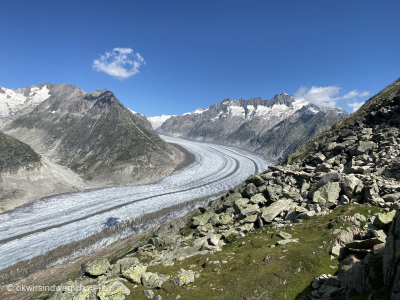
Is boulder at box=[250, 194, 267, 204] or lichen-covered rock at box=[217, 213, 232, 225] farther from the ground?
boulder at box=[250, 194, 267, 204]

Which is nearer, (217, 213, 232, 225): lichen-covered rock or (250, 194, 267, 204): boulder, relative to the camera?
(217, 213, 232, 225): lichen-covered rock

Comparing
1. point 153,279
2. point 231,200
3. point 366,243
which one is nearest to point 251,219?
point 231,200

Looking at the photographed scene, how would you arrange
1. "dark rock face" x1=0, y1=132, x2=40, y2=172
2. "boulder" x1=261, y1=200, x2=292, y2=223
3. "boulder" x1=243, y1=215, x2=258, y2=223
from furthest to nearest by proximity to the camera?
"dark rock face" x1=0, y1=132, x2=40, y2=172
"boulder" x1=243, y1=215, x2=258, y2=223
"boulder" x1=261, y1=200, x2=292, y2=223

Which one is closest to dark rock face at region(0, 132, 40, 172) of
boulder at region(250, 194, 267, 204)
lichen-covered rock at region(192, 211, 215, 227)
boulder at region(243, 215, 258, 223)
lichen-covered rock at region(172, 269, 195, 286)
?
lichen-covered rock at region(192, 211, 215, 227)

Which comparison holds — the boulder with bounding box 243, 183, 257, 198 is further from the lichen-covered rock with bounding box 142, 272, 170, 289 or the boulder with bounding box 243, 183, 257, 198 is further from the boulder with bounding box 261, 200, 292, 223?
the lichen-covered rock with bounding box 142, 272, 170, 289

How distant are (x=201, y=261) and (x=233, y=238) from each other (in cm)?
544

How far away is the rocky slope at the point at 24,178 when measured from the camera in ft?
293

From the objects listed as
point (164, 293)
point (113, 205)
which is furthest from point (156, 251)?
point (113, 205)

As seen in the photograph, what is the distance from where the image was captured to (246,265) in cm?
1850

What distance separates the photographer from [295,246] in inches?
737

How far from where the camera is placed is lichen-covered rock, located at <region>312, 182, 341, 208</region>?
24953mm

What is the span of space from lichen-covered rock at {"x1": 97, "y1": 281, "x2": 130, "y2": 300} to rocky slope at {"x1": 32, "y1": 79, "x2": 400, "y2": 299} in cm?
8

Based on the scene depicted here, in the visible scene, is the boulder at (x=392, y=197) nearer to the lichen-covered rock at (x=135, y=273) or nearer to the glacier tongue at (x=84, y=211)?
the lichen-covered rock at (x=135, y=273)

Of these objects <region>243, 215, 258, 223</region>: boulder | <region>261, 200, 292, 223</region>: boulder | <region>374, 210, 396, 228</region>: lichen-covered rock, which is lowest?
<region>243, 215, 258, 223</region>: boulder
